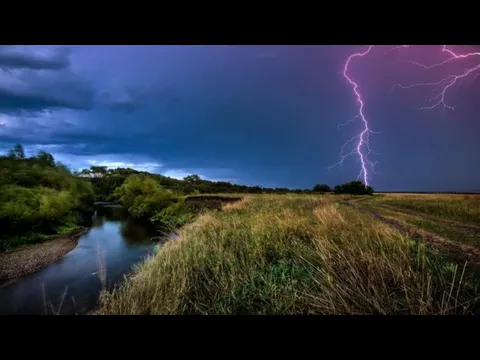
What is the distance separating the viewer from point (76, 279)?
20.2 feet

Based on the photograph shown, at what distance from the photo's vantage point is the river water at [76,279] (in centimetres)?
495

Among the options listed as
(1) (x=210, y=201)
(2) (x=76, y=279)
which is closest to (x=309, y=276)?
(2) (x=76, y=279)

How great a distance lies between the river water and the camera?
495 cm

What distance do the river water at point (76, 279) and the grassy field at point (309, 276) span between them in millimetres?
1378

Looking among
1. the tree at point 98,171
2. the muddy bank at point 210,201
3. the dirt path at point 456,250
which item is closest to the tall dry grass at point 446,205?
the dirt path at point 456,250

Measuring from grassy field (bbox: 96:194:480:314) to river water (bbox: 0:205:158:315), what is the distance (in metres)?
1.38

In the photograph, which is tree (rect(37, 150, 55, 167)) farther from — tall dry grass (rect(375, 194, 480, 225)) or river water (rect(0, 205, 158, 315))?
tall dry grass (rect(375, 194, 480, 225))

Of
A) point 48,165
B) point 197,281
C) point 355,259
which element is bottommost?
point 197,281

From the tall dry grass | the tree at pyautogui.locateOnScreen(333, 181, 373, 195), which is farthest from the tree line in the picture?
the tall dry grass

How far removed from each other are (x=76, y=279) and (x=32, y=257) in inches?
111

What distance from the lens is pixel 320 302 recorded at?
2551 millimetres
